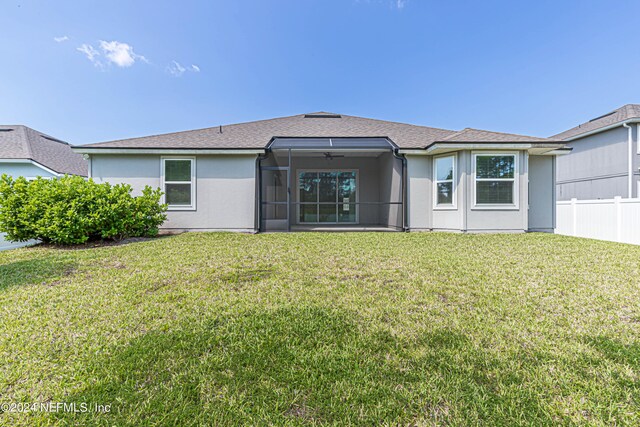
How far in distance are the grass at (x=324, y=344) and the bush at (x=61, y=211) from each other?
2282mm

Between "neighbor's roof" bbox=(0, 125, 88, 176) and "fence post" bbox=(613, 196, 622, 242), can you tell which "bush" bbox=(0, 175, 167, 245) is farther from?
"fence post" bbox=(613, 196, 622, 242)

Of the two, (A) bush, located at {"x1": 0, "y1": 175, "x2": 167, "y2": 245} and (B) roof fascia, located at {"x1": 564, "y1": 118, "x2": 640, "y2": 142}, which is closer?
(A) bush, located at {"x1": 0, "y1": 175, "x2": 167, "y2": 245}

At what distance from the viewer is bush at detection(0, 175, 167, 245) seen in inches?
262

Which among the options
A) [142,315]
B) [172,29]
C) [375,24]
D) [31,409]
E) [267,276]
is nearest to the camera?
[31,409]

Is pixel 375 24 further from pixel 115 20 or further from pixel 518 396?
pixel 518 396

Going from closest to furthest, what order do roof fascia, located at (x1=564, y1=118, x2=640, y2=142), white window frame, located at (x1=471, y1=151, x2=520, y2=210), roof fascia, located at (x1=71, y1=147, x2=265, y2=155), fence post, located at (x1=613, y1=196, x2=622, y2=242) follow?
1. fence post, located at (x1=613, y1=196, x2=622, y2=242)
2. white window frame, located at (x1=471, y1=151, x2=520, y2=210)
3. roof fascia, located at (x1=71, y1=147, x2=265, y2=155)
4. roof fascia, located at (x1=564, y1=118, x2=640, y2=142)

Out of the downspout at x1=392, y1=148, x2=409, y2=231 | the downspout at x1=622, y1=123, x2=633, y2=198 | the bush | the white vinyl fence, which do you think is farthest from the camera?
the downspout at x1=622, y1=123, x2=633, y2=198

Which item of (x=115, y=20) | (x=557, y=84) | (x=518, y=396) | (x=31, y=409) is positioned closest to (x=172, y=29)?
(x=115, y=20)

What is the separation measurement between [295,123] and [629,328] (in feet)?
42.2

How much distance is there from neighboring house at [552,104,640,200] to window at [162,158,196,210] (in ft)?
58.5

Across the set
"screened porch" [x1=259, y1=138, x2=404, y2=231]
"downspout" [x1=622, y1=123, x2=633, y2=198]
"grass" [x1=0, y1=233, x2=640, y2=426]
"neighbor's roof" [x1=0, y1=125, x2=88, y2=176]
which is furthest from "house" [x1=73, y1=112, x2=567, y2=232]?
"neighbor's roof" [x1=0, y1=125, x2=88, y2=176]

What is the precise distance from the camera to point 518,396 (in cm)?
175

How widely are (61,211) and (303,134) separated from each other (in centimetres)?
845

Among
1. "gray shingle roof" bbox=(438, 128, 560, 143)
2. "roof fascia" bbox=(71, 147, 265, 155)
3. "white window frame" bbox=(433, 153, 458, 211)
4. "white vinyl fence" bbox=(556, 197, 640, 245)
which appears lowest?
"white vinyl fence" bbox=(556, 197, 640, 245)
